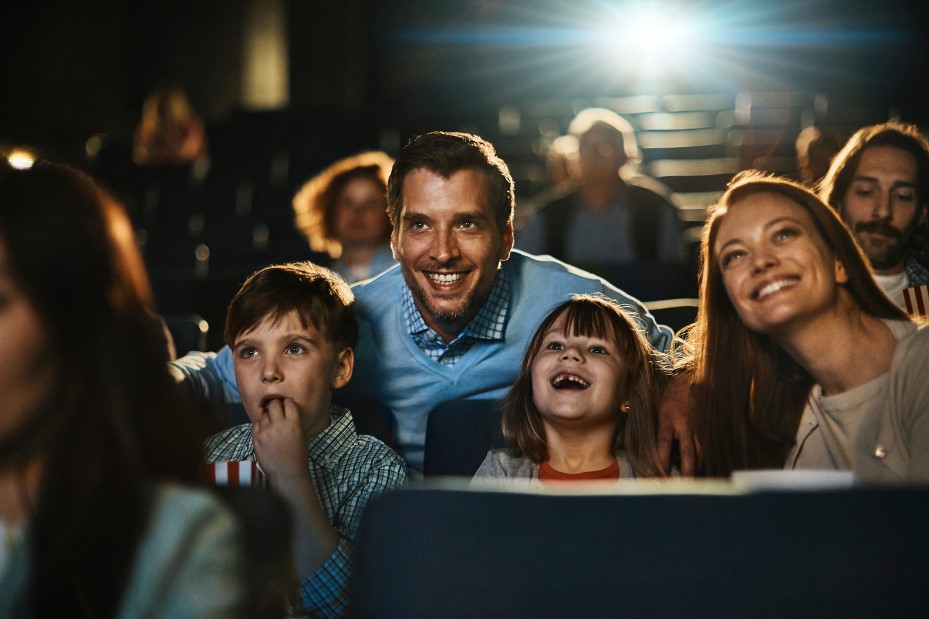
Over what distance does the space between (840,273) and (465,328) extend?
0.73m

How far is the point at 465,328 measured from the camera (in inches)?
77.2

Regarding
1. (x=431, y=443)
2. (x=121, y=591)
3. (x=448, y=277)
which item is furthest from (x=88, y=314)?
(x=448, y=277)

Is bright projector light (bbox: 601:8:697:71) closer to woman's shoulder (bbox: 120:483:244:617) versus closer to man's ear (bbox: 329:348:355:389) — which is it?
man's ear (bbox: 329:348:355:389)

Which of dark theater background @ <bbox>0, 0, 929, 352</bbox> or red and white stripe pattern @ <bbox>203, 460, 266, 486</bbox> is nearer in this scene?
red and white stripe pattern @ <bbox>203, 460, 266, 486</bbox>

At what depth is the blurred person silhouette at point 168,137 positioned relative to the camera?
18.0ft

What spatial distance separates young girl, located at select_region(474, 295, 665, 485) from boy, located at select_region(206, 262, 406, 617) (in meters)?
0.21

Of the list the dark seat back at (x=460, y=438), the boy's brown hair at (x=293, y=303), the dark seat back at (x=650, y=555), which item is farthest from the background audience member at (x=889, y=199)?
the dark seat back at (x=650, y=555)

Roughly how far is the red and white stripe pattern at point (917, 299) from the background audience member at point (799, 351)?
31 cm

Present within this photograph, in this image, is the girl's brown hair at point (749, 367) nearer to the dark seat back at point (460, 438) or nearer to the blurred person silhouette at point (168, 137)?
the dark seat back at point (460, 438)

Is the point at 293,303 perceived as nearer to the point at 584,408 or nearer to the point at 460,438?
the point at 460,438

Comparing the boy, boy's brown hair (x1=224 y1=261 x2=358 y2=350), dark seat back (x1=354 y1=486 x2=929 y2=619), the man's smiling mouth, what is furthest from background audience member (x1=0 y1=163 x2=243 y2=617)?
the man's smiling mouth

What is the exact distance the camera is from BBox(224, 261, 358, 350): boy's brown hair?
5.40 feet

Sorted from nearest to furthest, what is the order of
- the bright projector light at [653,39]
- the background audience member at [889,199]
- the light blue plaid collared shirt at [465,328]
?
the background audience member at [889,199], the light blue plaid collared shirt at [465,328], the bright projector light at [653,39]

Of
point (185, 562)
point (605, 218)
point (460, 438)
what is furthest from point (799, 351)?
point (605, 218)
